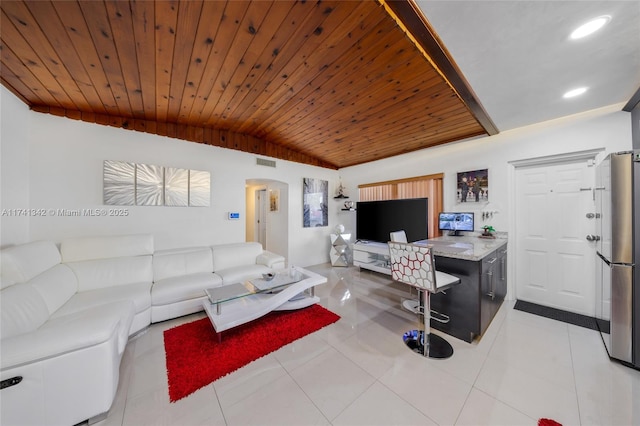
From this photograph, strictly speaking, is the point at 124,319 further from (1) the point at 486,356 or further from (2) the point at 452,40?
(2) the point at 452,40

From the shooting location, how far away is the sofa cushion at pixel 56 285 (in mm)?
1723

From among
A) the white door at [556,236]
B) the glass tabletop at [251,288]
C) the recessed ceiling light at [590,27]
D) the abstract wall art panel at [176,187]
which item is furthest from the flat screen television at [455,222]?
the abstract wall art panel at [176,187]

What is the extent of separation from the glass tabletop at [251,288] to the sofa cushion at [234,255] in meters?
0.78

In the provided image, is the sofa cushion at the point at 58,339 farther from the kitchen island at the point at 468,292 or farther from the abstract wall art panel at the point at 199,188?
the kitchen island at the point at 468,292

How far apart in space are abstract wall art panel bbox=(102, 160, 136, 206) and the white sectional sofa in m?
0.54

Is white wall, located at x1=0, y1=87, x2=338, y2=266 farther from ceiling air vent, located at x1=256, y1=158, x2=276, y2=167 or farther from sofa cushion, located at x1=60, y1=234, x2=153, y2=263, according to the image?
sofa cushion, located at x1=60, y1=234, x2=153, y2=263

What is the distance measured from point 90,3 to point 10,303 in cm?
200

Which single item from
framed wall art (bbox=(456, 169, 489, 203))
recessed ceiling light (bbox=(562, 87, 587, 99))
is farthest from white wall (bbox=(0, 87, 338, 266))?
recessed ceiling light (bbox=(562, 87, 587, 99))

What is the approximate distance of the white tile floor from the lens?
1.33 metres

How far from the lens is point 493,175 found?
10.4ft

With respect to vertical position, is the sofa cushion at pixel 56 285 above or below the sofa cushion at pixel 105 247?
below

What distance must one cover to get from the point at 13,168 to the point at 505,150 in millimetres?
6045

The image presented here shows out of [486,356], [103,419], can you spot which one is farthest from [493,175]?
[103,419]

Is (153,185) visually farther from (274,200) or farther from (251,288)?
(274,200)
